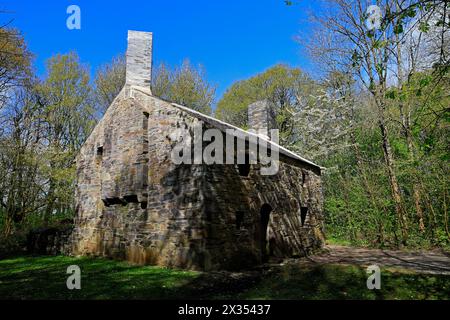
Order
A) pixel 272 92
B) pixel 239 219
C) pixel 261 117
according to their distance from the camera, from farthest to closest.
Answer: pixel 272 92 → pixel 261 117 → pixel 239 219

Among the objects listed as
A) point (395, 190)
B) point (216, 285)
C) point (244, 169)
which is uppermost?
point (244, 169)

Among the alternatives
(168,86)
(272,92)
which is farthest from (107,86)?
(272,92)

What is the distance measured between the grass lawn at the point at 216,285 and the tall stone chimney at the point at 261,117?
9166 mm

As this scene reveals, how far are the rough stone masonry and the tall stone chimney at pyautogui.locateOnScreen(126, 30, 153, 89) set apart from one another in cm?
4

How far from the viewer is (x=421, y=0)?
4641 millimetres

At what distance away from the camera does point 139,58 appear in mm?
13164

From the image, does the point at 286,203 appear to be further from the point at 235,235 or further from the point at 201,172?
the point at 201,172

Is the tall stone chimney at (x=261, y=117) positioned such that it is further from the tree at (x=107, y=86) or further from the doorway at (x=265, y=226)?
the tree at (x=107, y=86)

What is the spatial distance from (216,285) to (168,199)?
3251 millimetres

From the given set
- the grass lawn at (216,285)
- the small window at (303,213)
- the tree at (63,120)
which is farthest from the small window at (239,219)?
the tree at (63,120)

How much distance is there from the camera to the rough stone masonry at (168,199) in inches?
358

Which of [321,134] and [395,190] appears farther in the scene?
[321,134]

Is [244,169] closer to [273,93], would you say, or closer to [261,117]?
[261,117]
